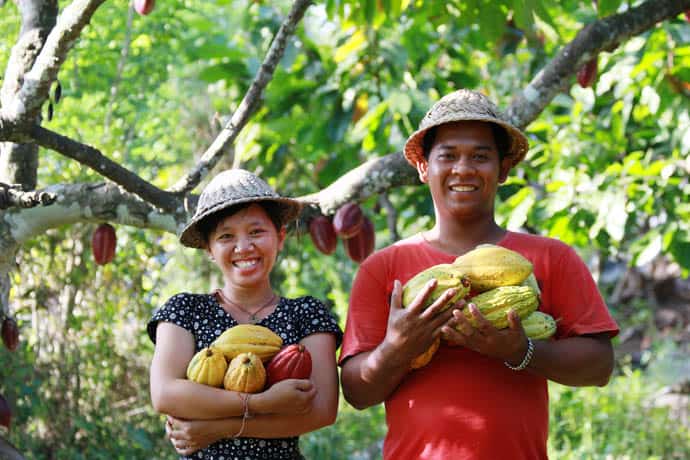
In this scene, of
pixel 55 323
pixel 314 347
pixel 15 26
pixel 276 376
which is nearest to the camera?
pixel 276 376

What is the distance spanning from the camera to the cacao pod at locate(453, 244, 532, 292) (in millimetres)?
1782

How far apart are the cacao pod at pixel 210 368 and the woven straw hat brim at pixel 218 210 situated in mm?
327

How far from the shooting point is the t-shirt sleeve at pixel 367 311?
196cm

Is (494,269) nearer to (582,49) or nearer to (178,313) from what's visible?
(178,313)

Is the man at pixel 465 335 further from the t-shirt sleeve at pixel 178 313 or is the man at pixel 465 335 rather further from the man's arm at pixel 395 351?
the t-shirt sleeve at pixel 178 313

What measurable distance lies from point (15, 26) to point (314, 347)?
9.57ft

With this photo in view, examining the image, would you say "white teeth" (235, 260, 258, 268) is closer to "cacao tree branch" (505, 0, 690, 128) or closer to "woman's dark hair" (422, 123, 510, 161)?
"woman's dark hair" (422, 123, 510, 161)

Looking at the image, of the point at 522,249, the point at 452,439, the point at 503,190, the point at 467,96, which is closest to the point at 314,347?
the point at 452,439

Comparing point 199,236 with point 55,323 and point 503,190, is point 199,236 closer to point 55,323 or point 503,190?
point 503,190

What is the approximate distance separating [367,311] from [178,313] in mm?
399

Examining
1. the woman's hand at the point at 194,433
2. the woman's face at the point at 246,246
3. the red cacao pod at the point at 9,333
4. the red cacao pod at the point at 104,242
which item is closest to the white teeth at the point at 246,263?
the woman's face at the point at 246,246

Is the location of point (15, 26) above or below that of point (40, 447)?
above

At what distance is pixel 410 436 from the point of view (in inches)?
74.0

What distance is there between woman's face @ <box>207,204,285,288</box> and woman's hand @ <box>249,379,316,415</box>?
0.97 ft
